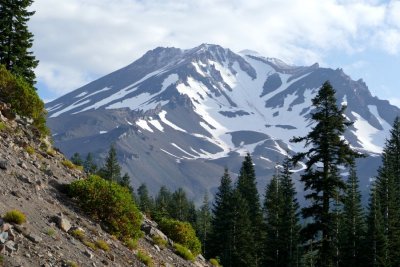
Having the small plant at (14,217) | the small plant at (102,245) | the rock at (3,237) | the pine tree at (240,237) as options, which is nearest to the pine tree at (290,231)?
the pine tree at (240,237)

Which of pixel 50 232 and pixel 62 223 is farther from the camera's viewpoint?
pixel 62 223

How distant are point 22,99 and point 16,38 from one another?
72.7 ft

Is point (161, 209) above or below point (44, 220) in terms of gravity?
below

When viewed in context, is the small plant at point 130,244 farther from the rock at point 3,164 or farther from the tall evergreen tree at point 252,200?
the tall evergreen tree at point 252,200

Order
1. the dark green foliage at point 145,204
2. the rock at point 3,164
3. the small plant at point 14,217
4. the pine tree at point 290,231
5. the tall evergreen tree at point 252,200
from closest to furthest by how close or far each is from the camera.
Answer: the small plant at point 14,217 → the rock at point 3,164 → the dark green foliage at point 145,204 → the pine tree at point 290,231 → the tall evergreen tree at point 252,200

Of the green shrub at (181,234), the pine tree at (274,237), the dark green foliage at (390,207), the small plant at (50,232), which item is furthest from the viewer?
the pine tree at (274,237)

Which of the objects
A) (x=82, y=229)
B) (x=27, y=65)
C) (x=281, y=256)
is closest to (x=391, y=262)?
(x=281, y=256)

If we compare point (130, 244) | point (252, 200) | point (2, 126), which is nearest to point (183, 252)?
point (130, 244)

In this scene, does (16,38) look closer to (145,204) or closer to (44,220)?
(44,220)

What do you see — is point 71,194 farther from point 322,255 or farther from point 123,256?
point 322,255

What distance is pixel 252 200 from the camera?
248 feet

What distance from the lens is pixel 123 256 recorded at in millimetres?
16469

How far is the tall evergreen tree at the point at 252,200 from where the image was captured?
65688 mm

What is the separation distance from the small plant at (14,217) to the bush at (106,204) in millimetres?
4203
